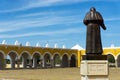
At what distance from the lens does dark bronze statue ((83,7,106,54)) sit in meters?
8.08

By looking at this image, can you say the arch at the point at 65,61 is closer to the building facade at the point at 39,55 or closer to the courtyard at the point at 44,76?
the building facade at the point at 39,55

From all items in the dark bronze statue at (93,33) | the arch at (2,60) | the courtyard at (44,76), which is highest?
the dark bronze statue at (93,33)

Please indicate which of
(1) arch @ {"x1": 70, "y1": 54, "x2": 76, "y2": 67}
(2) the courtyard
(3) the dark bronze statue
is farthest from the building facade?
(3) the dark bronze statue

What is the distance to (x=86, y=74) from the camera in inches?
310

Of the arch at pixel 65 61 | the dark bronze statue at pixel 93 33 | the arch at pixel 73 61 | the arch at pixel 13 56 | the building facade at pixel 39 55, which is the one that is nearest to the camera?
the dark bronze statue at pixel 93 33

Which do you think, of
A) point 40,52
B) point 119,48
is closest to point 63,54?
point 40,52

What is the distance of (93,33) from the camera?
810 cm

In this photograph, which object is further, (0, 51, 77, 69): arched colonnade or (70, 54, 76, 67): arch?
(70, 54, 76, 67): arch

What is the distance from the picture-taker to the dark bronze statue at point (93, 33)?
8078 millimetres

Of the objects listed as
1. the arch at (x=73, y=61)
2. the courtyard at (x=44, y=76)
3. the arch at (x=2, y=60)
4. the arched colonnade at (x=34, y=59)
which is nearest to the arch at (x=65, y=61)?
the arched colonnade at (x=34, y=59)

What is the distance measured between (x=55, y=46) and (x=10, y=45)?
11.1 m

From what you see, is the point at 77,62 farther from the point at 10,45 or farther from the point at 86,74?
the point at 86,74

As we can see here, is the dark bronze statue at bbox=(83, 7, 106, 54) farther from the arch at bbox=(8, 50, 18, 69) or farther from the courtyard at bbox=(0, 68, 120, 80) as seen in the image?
the arch at bbox=(8, 50, 18, 69)

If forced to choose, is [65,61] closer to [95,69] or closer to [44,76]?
[44,76]
